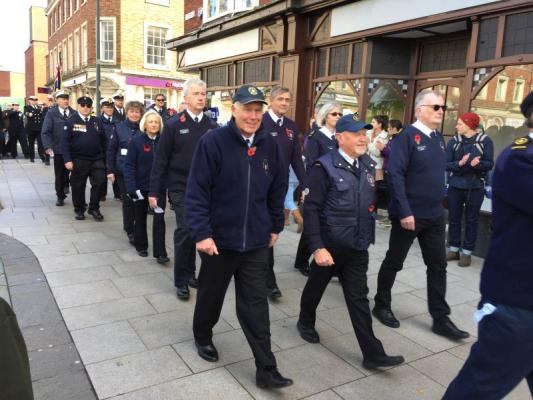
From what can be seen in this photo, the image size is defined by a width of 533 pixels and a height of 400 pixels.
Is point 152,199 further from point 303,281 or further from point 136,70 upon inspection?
point 136,70

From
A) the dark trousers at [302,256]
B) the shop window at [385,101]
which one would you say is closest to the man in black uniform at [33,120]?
the shop window at [385,101]

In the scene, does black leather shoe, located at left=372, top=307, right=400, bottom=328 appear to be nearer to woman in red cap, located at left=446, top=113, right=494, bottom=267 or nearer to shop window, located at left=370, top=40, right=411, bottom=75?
woman in red cap, located at left=446, top=113, right=494, bottom=267

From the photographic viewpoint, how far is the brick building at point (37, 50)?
52938 mm

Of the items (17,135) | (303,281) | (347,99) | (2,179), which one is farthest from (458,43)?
(17,135)

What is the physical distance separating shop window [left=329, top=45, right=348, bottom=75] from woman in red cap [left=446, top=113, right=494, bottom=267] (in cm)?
390

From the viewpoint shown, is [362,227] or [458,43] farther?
[458,43]

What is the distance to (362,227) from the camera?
10.8 feet

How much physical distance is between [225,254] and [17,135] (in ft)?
50.8

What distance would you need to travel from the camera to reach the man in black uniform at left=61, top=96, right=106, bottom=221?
7.45 metres

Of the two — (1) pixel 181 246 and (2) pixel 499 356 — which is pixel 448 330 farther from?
(1) pixel 181 246

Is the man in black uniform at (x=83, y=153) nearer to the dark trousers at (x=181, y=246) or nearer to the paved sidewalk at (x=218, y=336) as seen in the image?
the paved sidewalk at (x=218, y=336)

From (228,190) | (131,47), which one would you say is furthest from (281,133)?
(131,47)

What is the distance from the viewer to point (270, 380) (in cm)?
300

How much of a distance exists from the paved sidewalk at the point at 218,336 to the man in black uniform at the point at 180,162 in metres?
0.38
